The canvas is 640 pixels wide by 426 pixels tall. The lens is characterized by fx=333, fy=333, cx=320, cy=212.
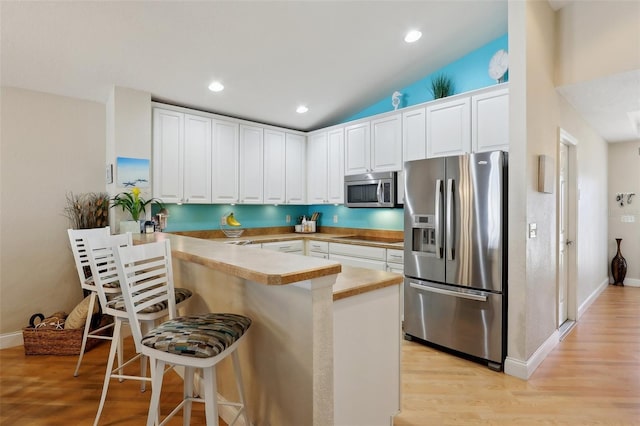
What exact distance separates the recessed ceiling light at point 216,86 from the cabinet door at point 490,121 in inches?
104

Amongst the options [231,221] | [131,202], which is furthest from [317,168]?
[131,202]

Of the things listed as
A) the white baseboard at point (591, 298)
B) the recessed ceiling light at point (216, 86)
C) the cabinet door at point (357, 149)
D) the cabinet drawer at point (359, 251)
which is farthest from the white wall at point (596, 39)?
the recessed ceiling light at point (216, 86)

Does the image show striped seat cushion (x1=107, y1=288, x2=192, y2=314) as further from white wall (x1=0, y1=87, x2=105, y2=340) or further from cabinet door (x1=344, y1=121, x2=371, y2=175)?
cabinet door (x1=344, y1=121, x2=371, y2=175)

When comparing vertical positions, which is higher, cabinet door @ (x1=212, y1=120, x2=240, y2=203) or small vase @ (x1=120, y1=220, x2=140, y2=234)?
cabinet door @ (x1=212, y1=120, x2=240, y2=203)

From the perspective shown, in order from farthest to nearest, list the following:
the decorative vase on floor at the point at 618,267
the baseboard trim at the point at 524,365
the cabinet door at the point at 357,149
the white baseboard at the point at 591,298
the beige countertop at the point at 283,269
Result: the decorative vase on floor at the point at 618,267 → the cabinet door at the point at 357,149 → the white baseboard at the point at 591,298 → the baseboard trim at the point at 524,365 → the beige countertop at the point at 283,269

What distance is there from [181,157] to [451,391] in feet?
11.7

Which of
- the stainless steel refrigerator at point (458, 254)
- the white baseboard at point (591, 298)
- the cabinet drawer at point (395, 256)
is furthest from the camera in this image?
the white baseboard at point (591, 298)

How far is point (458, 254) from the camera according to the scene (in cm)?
288

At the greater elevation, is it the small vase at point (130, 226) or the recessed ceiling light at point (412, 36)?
the recessed ceiling light at point (412, 36)

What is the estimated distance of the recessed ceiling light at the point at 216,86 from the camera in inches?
142

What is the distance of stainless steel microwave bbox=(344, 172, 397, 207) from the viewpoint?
13.0 feet

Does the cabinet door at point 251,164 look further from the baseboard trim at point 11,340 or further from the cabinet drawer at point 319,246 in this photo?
the baseboard trim at point 11,340

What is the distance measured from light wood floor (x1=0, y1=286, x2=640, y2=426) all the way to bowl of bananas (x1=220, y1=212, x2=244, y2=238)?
186 centimetres

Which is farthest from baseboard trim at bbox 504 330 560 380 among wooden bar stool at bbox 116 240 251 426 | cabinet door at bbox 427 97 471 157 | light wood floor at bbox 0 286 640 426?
wooden bar stool at bbox 116 240 251 426
